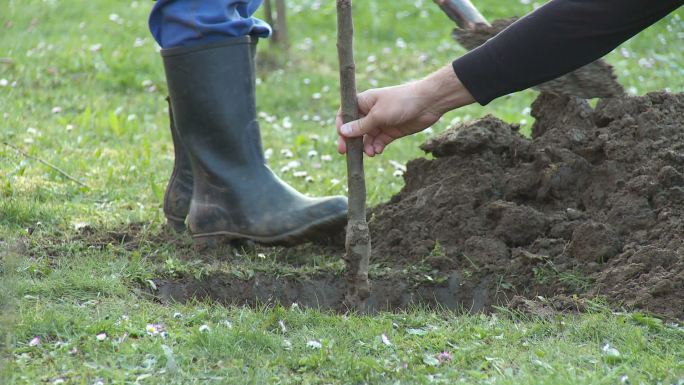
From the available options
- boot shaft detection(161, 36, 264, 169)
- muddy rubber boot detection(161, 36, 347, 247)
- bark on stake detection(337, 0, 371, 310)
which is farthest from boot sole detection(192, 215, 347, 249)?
bark on stake detection(337, 0, 371, 310)

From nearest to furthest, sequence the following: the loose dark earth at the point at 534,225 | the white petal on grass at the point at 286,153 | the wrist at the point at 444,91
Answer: the wrist at the point at 444,91 → the loose dark earth at the point at 534,225 → the white petal on grass at the point at 286,153

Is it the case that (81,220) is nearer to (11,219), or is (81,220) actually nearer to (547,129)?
(11,219)

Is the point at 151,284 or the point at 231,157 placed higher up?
the point at 231,157

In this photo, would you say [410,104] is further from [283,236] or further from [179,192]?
[179,192]

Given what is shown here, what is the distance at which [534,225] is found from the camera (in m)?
→ 3.52

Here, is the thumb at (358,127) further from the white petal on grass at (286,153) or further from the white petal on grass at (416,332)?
the white petal on grass at (286,153)

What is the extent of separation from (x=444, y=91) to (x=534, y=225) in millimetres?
967

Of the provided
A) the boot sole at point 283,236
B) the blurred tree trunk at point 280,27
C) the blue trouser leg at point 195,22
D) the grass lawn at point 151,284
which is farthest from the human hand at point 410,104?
the blurred tree trunk at point 280,27

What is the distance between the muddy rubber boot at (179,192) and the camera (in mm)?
3971

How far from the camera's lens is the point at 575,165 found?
144 inches

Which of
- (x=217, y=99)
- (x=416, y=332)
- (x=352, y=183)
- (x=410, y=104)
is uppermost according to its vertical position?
(x=410, y=104)

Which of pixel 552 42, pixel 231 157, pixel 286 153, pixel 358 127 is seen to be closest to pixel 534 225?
pixel 358 127

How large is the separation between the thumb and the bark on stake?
0.05 meters

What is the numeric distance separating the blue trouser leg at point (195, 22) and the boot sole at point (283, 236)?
773 mm
